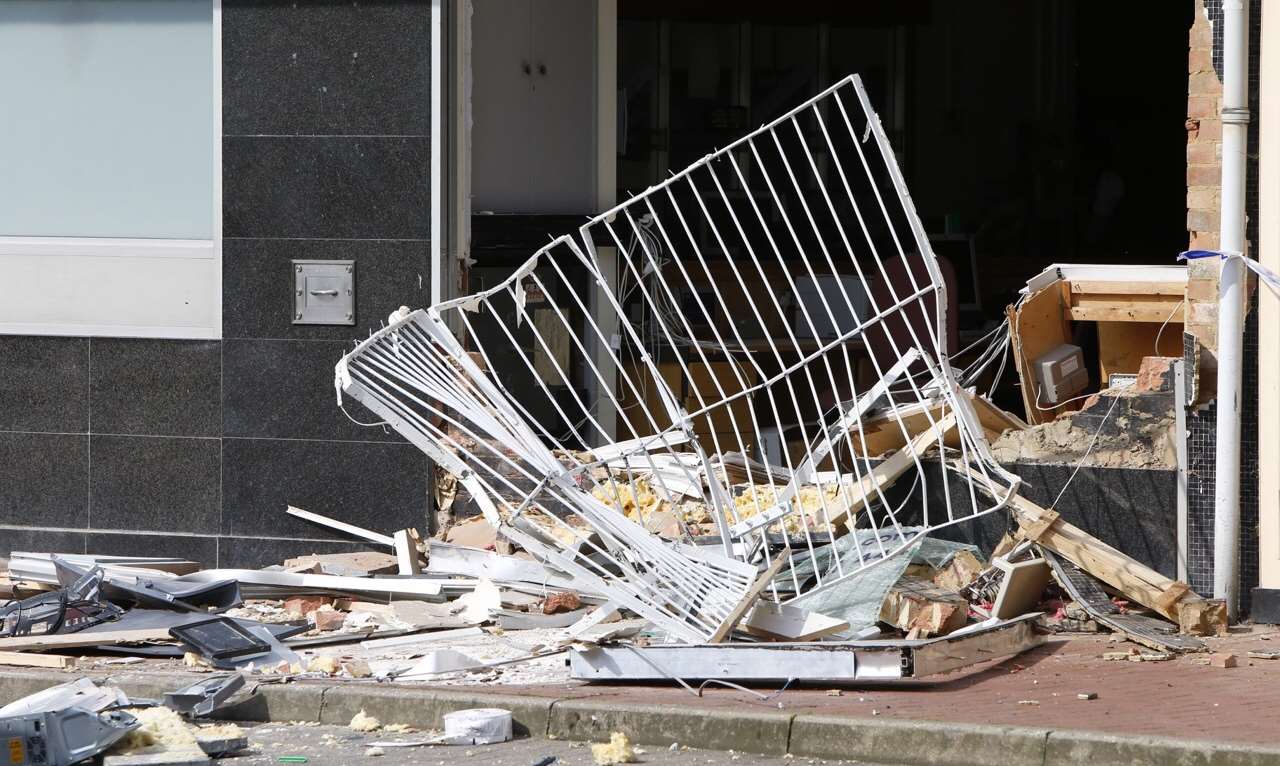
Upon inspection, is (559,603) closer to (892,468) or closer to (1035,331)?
(892,468)

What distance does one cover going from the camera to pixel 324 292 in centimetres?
826

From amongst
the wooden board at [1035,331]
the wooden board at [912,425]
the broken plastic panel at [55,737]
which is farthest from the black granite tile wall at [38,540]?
the wooden board at [1035,331]

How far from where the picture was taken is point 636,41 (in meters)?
14.0

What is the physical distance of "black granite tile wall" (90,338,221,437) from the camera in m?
8.48

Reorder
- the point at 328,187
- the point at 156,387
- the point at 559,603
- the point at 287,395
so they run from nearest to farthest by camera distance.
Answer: the point at 559,603 < the point at 328,187 < the point at 287,395 < the point at 156,387

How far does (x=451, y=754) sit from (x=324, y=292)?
336 centimetres

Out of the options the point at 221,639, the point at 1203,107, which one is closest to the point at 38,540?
the point at 221,639

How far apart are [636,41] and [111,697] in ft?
30.0

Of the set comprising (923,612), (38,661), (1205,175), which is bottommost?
(38,661)

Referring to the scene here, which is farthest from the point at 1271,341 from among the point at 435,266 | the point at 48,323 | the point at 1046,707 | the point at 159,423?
the point at 48,323

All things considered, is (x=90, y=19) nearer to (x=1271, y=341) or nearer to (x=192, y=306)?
(x=192, y=306)

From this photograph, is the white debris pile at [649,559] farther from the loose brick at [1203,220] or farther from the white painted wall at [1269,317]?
the loose brick at [1203,220]

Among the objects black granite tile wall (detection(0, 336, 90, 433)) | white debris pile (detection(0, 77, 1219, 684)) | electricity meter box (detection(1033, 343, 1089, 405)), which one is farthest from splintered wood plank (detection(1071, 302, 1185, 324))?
black granite tile wall (detection(0, 336, 90, 433))

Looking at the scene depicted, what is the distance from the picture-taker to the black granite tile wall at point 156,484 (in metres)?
8.52
